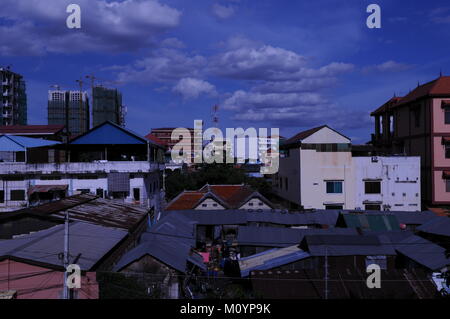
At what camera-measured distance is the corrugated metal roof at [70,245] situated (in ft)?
36.4

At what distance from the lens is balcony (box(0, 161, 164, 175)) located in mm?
25500

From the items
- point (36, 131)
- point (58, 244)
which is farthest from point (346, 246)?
point (36, 131)

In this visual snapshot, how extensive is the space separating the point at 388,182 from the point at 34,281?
75.5 feet

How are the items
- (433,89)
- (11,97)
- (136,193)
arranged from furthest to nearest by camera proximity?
(11,97)
(433,89)
(136,193)

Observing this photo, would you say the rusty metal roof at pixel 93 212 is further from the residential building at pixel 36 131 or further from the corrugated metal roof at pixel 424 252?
the corrugated metal roof at pixel 424 252

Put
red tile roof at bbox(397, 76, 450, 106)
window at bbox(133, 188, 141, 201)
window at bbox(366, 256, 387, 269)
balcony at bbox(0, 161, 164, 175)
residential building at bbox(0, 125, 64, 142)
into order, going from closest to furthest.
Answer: window at bbox(366, 256, 387, 269), balcony at bbox(0, 161, 164, 175), window at bbox(133, 188, 141, 201), red tile roof at bbox(397, 76, 450, 106), residential building at bbox(0, 125, 64, 142)

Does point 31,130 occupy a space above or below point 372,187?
above

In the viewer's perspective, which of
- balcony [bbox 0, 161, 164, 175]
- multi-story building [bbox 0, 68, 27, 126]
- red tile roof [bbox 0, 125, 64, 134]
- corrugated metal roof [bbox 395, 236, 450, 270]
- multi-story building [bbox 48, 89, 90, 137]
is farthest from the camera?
multi-story building [bbox 0, 68, 27, 126]

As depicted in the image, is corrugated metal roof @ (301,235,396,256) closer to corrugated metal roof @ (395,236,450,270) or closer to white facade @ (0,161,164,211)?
corrugated metal roof @ (395,236,450,270)

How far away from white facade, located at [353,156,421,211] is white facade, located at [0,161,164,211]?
45.6 feet

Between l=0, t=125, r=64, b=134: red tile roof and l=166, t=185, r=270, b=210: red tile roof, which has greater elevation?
l=0, t=125, r=64, b=134: red tile roof

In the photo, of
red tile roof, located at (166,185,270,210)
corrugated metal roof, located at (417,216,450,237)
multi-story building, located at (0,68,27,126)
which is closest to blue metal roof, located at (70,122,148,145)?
red tile roof, located at (166,185,270,210)

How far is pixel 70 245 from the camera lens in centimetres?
1268

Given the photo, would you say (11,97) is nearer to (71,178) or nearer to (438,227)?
(71,178)
